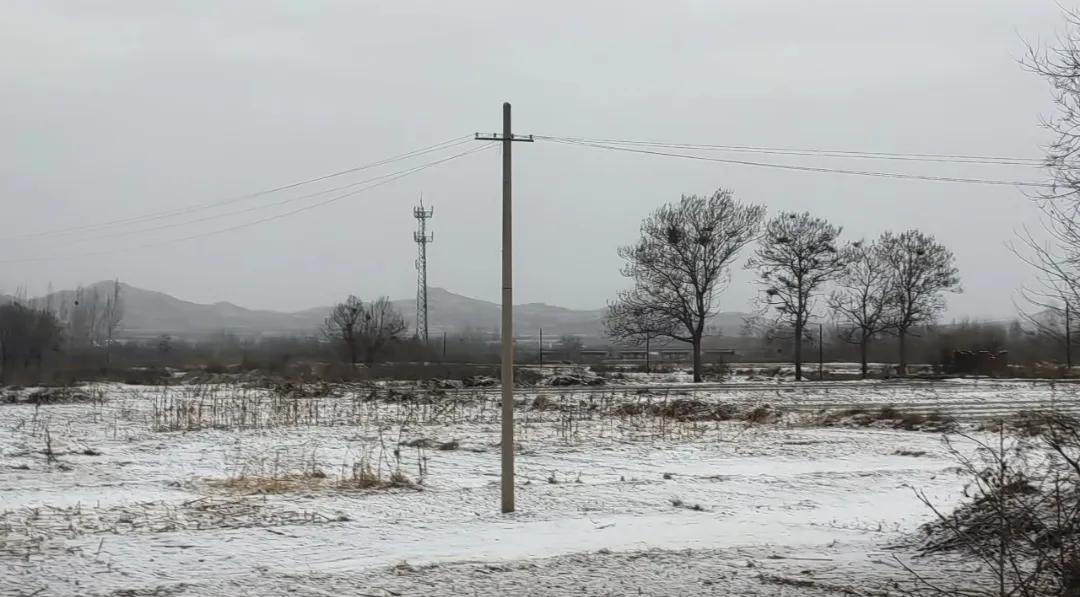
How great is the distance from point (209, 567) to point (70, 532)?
7.59 feet

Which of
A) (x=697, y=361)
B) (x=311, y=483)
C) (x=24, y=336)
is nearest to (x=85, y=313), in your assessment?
(x=24, y=336)

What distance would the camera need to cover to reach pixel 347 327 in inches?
2012

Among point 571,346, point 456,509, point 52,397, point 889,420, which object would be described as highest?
point 571,346

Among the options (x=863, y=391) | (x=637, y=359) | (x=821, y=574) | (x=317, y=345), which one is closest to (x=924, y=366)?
(x=637, y=359)

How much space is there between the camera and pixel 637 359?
62.8 meters

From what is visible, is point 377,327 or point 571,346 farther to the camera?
point 571,346

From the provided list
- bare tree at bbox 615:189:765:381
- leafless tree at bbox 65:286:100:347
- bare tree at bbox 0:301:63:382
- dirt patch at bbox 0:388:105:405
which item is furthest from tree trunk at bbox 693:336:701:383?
leafless tree at bbox 65:286:100:347

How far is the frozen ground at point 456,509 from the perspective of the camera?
→ 7469 mm

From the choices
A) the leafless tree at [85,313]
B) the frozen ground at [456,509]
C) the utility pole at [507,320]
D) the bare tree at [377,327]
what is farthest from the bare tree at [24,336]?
the utility pole at [507,320]

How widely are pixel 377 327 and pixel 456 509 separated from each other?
42990mm

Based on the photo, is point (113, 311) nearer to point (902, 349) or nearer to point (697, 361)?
point (697, 361)

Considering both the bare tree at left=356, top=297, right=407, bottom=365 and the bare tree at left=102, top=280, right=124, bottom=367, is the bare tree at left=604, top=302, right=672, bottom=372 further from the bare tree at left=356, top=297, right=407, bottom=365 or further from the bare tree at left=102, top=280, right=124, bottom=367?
the bare tree at left=102, top=280, right=124, bottom=367

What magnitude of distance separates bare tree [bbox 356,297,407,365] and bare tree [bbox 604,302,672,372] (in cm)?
1354

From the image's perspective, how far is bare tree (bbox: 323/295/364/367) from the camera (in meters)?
50.5
